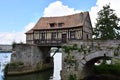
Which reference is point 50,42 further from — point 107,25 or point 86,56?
point 86,56

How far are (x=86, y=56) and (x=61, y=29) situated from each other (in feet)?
34.7

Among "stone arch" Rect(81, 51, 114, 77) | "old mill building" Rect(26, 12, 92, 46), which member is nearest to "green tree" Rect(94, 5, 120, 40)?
"old mill building" Rect(26, 12, 92, 46)

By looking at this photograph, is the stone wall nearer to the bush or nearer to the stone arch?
the stone arch

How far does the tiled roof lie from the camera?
2901 cm

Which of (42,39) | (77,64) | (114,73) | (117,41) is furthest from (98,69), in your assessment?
(42,39)

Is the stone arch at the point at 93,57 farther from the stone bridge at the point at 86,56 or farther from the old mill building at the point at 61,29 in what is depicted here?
the old mill building at the point at 61,29

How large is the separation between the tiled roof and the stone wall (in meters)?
3.94

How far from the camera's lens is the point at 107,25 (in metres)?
→ 29.9

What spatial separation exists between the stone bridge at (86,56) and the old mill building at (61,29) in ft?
23.0

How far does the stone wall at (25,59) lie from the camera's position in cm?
2606

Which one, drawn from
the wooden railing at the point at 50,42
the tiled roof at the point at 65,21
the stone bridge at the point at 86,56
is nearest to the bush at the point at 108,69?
the stone bridge at the point at 86,56

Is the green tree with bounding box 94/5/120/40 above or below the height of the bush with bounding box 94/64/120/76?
above

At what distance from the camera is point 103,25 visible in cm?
3036

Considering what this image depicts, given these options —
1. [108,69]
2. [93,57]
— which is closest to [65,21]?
[108,69]
